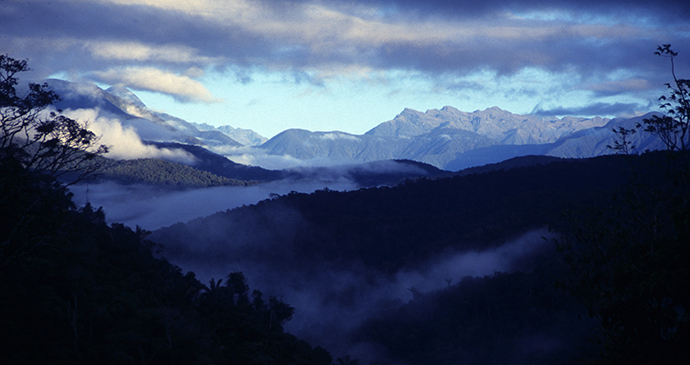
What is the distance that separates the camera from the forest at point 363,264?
18266 millimetres

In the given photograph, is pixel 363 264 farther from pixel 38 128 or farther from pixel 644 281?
pixel 644 281

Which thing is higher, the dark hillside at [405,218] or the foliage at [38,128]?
the foliage at [38,128]

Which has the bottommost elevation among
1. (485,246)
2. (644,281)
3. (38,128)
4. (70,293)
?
(485,246)

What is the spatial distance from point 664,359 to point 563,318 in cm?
6249

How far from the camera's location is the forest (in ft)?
59.9

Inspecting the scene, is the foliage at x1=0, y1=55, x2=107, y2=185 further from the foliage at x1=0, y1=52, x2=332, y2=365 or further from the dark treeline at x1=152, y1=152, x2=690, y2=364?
the dark treeline at x1=152, y1=152, x2=690, y2=364

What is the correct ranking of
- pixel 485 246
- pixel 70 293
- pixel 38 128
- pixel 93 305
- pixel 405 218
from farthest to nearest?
1. pixel 405 218
2. pixel 485 246
3. pixel 70 293
4. pixel 93 305
5. pixel 38 128

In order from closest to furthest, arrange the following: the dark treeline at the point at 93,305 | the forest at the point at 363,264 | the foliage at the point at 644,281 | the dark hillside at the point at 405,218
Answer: the foliage at the point at 644,281, the forest at the point at 363,264, the dark treeline at the point at 93,305, the dark hillside at the point at 405,218

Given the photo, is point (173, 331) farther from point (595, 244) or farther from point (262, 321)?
point (595, 244)

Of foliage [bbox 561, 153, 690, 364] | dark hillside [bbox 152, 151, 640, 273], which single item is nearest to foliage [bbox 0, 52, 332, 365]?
foliage [bbox 561, 153, 690, 364]

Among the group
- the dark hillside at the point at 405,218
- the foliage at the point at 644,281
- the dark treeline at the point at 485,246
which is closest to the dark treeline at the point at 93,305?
the foliage at the point at 644,281

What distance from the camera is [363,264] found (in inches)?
4862

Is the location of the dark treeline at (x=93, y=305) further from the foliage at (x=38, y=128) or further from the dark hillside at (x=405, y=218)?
the dark hillside at (x=405, y=218)

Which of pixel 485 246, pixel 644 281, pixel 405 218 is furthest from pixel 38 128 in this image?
pixel 405 218
